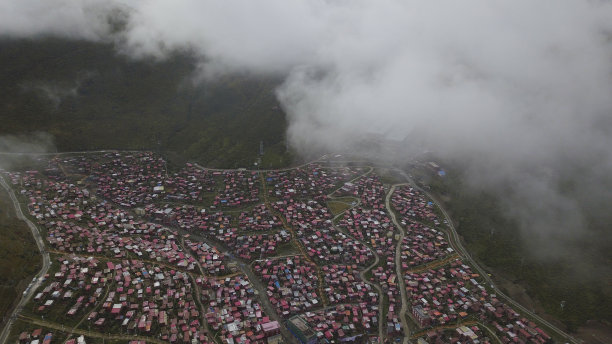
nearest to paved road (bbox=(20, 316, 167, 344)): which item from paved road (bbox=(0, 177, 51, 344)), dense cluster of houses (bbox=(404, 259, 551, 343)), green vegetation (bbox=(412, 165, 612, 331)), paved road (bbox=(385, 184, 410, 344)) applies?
paved road (bbox=(0, 177, 51, 344))

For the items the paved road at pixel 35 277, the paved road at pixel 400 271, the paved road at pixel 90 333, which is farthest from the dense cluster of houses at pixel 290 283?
the paved road at pixel 35 277

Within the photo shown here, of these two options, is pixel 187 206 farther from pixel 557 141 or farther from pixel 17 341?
pixel 557 141

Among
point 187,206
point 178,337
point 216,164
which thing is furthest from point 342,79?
point 178,337

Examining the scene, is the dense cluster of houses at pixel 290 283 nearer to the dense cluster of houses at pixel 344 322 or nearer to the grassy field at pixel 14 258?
the dense cluster of houses at pixel 344 322

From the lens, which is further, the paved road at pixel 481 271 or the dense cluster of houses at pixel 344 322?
the paved road at pixel 481 271

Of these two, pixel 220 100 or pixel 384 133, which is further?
pixel 220 100

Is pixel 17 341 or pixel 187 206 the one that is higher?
pixel 187 206

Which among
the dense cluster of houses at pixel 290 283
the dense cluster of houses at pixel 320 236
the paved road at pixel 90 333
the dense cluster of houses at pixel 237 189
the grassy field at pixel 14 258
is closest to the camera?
the paved road at pixel 90 333

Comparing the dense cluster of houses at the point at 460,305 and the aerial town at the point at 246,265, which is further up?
the aerial town at the point at 246,265
